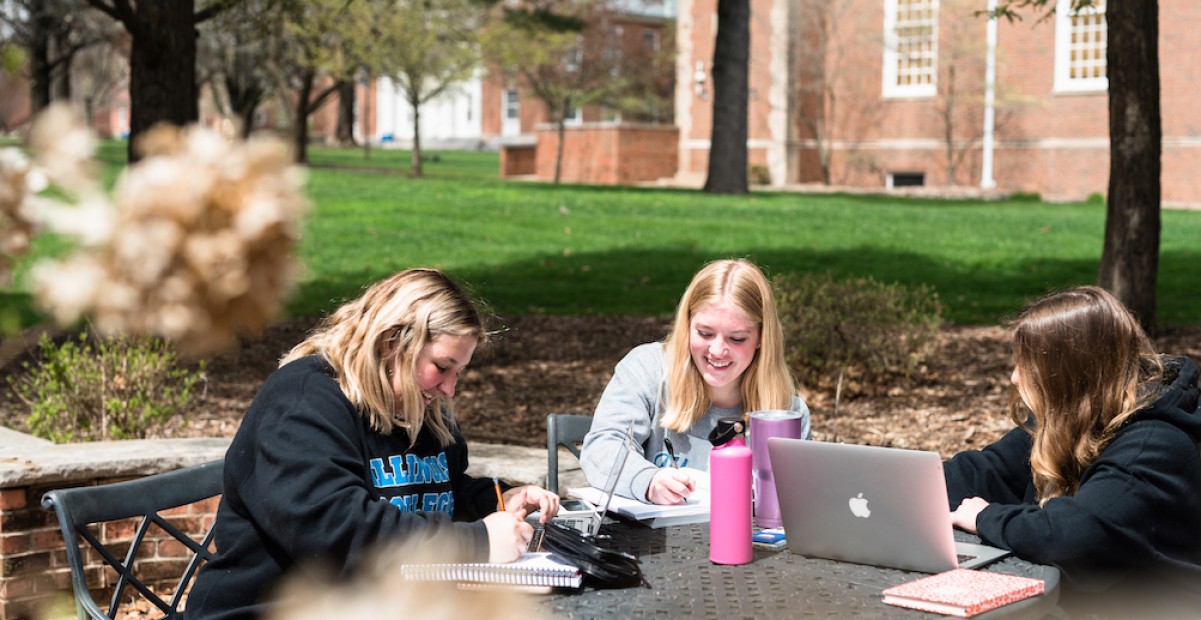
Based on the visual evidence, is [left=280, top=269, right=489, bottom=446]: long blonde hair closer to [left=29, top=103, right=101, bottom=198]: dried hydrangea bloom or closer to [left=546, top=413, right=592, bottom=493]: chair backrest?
[left=546, top=413, right=592, bottom=493]: chair backrest

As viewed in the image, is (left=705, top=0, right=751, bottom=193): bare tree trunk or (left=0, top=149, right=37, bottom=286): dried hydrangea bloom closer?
(left=0, top=149, right=37, bottom=286): dried hydrangea bloom

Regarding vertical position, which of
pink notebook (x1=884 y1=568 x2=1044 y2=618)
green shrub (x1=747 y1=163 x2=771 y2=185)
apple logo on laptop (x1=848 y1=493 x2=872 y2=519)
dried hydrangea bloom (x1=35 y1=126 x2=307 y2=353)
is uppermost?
green shrub (x1=747 y1=163 x2=771 y2=185)

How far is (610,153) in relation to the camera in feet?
95.9

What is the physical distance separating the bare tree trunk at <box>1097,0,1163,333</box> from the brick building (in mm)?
17746

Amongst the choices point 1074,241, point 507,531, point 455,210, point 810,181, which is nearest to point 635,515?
point 507,531

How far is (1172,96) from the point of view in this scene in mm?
24234

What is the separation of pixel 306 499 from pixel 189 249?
2080 mm

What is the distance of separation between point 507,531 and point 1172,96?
2484 centimetres

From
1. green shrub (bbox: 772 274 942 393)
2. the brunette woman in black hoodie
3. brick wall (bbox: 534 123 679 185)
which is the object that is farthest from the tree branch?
brick wall (bbox: 534 123 679 185)

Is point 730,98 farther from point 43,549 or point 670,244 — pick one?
point 43,549

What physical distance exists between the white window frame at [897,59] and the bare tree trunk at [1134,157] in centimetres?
2051

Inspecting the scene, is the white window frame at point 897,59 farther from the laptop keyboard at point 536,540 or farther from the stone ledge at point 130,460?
the laptop keyboard at point 536,540

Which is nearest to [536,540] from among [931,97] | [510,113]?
[931,97]

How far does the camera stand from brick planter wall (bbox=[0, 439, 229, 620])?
3854 millimetres
